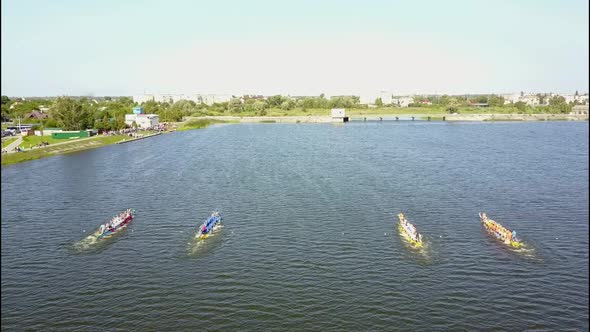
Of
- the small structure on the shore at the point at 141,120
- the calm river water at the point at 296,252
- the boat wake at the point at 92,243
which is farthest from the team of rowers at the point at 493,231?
the small structure on the shore at the point at 141,120

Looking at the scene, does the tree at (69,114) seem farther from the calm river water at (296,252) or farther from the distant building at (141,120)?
the calm river water at (296,252)

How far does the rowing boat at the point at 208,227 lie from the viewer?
46.8 meters

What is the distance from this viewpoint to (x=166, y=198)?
210ft

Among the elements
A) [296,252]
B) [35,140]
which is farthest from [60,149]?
[296,252]

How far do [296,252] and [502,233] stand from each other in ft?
66.9

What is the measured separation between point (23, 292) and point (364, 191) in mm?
44851

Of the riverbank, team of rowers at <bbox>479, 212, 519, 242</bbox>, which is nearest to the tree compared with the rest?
the riverbank

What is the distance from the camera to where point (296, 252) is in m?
43.0

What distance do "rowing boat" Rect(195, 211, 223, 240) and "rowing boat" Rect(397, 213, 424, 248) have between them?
19.7 m

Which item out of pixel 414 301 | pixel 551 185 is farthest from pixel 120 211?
pixel 551 185

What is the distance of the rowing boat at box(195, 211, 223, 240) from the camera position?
46750 millimetres

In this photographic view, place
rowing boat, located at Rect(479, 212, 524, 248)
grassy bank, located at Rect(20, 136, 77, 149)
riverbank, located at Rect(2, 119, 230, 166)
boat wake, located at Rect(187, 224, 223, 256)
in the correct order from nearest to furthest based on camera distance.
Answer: boat wake, located at Rect(187, 224, 223, 256), rowing boat, located at Rect(479, 212, 524, 248), riverbank, located at Rect(2, 119, 230, 166), grassy bank, located at Rect(20, 136, 77, 149)

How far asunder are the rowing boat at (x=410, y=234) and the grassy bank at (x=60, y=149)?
77.2m

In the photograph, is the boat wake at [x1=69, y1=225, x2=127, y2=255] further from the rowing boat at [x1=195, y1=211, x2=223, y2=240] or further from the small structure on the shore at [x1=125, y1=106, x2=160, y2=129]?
the small structure on the shore at [x1=125, y1=106, x2=160, y2=129]
